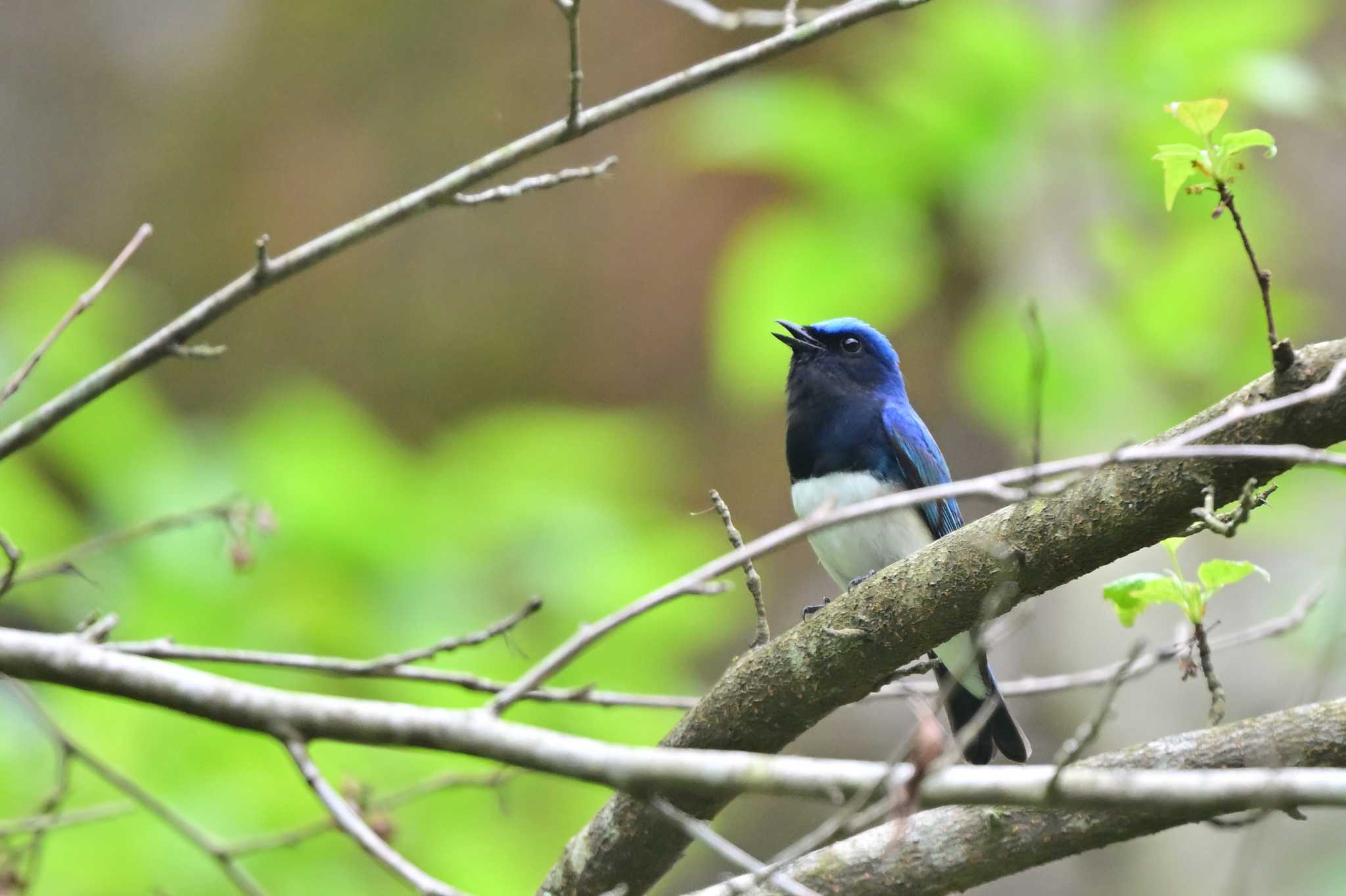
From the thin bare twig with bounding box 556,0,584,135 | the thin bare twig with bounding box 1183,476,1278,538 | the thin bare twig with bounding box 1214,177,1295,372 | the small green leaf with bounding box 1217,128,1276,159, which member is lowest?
the thin bare twig with bounding box 1183,476,1278,538

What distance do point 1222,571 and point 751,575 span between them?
34.5 inches

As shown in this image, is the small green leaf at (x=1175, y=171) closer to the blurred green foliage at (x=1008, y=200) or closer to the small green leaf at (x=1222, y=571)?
the small green leaf at (x=1222, y=571)

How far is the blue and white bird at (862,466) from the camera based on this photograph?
436 cm

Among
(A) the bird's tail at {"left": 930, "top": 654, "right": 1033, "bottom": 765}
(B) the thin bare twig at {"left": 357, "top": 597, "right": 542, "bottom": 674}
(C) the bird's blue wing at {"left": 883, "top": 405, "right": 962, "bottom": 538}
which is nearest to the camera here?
(B) the thin bare twig at {"left": 357, "top": 597, "right": 542, "bottom": 674}

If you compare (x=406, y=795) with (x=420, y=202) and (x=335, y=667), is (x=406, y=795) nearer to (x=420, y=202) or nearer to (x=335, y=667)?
(x=335, y=667)

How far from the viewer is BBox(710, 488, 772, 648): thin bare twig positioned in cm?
249

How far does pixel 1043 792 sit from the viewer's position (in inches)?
63.7

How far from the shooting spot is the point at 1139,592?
239 cm

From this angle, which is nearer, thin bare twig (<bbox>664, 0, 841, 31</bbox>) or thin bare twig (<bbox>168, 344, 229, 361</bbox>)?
thin bare twig (<bbox>168, 344, 229, 361</bbox>)

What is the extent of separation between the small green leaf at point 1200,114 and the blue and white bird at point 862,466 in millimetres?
2192

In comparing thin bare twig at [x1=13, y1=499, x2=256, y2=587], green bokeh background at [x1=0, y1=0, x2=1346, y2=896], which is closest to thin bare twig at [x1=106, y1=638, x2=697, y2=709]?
thin bare twig at [x1=13, y1=499, x2=256, y2=587]

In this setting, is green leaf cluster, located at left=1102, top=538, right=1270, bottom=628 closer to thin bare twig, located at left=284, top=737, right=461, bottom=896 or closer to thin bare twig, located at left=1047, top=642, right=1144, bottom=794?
thin bare twig, located at left=1047, top=642, right=1144, bottom=794

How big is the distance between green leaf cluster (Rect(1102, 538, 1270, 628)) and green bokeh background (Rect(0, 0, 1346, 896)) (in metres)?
0.20

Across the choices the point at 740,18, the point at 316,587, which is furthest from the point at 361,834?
the point at 316,587
